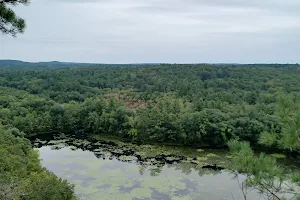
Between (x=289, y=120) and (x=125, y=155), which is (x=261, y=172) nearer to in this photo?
(x=289, y=120)

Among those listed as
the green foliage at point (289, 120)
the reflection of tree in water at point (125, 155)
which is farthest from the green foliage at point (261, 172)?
the reflection of tree in water at point (125, 155)

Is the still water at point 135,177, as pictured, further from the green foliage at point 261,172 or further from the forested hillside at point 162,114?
the green foliage at point 261,172

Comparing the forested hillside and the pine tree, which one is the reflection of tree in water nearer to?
the forested hillside

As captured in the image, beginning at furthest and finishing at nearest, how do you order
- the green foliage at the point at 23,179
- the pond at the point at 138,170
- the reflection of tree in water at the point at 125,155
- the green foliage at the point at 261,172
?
1. the reflection of tree in water at the point at 125,155
2. the pond at the point at 138,170
3. the green foliage at the point at 23,179
4. the green foliage at the point at 261,172

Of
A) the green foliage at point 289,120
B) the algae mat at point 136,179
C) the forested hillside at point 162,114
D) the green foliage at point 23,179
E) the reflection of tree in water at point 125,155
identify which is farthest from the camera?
the forested hillside at point 162,114

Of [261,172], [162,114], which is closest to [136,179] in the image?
[162,114]

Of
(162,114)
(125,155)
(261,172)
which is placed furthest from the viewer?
(162,114)

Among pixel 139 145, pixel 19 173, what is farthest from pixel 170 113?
pixel 19 173

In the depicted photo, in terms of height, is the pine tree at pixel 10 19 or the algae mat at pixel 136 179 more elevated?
the pine tree at pixel 10 19

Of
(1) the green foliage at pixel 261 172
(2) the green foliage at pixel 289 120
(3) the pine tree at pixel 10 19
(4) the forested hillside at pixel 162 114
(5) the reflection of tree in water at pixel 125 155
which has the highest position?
(3) the pine tree at pixel 10 19
